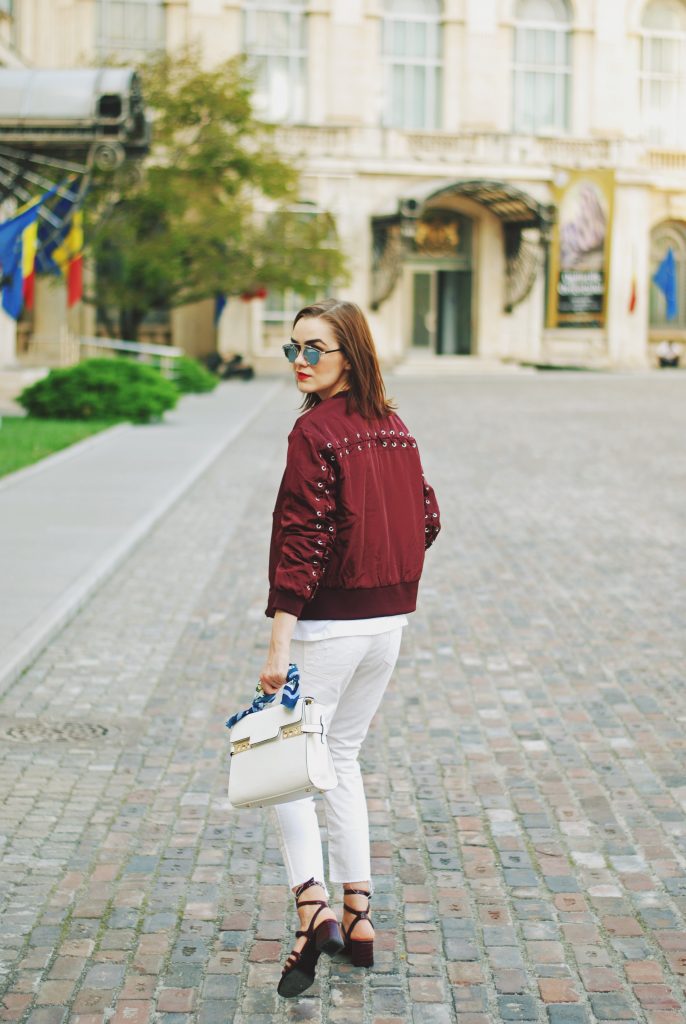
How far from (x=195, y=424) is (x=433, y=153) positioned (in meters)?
29.7

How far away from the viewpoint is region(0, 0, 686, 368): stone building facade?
169 feet

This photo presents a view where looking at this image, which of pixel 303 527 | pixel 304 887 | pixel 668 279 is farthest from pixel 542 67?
pixel 304 887

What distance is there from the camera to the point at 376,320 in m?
52.4

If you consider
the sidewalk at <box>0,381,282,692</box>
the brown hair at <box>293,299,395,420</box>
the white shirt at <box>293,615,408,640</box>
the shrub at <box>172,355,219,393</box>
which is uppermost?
the brown hair at <box>293,299,395,420</box>

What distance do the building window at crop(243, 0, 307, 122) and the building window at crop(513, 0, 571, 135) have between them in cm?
828

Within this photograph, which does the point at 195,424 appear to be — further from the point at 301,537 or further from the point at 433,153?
the point at 433,153

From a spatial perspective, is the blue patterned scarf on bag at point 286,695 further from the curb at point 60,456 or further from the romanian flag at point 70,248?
the romanian flag at point 70,248

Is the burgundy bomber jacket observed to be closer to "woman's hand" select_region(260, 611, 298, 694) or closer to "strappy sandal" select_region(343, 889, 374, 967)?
"woman's hand" select_region(260, 611, 298, 694)

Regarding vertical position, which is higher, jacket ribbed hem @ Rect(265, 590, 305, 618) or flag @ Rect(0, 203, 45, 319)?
flag @ Rect(0, 203, 45, 319)

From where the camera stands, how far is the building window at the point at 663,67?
56.0 metres

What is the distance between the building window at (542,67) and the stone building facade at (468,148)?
0.06 metres

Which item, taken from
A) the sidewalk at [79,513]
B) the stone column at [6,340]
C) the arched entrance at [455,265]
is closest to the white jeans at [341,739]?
the sidewalk at [79,513]

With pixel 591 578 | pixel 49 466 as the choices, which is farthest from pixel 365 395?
pixel 49 466

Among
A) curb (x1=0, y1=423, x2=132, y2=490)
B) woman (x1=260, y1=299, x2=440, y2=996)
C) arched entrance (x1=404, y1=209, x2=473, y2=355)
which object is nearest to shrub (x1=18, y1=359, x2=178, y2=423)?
curb (x1=0, y1=423, x2=132, y2=490)
